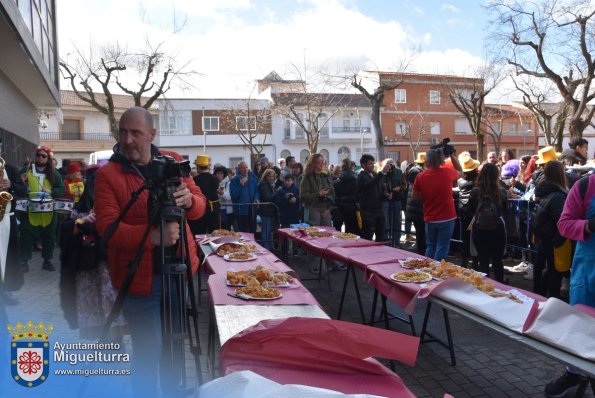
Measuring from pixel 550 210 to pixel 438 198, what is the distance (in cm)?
149

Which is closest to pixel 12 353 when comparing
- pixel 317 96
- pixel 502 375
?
pixel 502 375

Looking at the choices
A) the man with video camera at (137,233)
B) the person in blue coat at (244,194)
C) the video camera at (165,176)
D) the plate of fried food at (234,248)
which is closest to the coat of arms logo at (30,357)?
the man with video camera at (137,233)

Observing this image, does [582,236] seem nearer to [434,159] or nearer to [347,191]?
[434,159]

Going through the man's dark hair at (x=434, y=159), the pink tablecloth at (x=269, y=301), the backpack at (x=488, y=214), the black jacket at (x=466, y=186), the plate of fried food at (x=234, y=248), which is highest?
the man's dark hair at (x=434, y=159)

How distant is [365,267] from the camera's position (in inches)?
177

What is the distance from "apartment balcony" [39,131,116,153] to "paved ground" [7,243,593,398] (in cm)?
4578

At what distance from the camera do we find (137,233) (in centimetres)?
242

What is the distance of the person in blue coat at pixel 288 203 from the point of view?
933 cm

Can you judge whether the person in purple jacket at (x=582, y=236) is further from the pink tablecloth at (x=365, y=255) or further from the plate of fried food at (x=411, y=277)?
the pink tablecloth at (x=365, y=255)

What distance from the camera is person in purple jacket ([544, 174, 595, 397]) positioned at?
3386 millimetres

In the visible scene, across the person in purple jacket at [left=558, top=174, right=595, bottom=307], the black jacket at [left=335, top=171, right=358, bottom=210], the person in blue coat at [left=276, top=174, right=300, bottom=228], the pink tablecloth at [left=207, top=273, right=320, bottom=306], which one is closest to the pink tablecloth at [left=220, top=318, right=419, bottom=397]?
the pink tablecloth at [left=207, top=273, right=320, bottom=306]

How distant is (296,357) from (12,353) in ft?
4.63

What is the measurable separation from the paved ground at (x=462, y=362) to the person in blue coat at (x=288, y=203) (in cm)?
322

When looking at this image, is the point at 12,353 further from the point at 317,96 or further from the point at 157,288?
the point at 317,96
